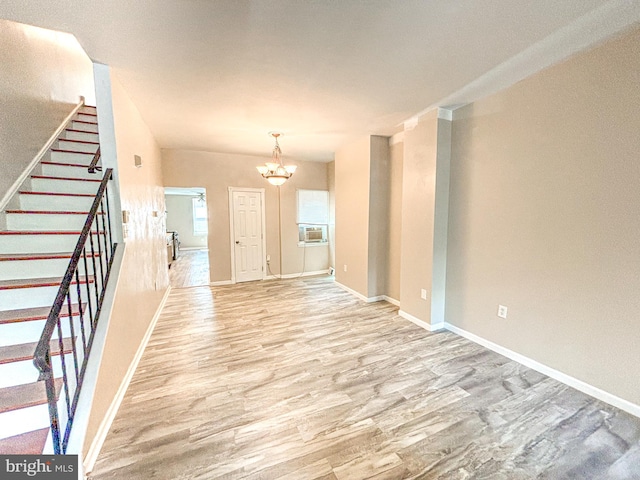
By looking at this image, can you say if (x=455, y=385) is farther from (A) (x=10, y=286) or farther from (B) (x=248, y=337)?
(A) (x=10, y=286)

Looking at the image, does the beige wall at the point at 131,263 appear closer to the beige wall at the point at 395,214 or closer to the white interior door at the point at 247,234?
the white interior door at the point at 247,234

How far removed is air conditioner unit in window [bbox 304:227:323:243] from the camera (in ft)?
20.8

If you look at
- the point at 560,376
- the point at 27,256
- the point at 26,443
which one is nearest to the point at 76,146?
the point at 27,256

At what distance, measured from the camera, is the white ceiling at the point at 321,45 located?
161 cm

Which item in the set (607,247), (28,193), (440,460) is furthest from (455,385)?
(28,193)

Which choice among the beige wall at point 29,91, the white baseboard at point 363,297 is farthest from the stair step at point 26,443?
the white baseboard at point 363,297

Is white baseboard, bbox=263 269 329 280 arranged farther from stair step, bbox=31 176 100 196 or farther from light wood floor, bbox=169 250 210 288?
stair step, bbox=31 176 100 196

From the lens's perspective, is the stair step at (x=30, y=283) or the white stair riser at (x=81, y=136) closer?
the stair step at (x=30, y=283)

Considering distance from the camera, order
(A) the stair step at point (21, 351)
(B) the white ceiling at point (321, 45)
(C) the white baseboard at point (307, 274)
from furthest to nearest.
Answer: (C) the white baseboard at point (307, 274)
(B) the white ceiling at point (321, 45)
(A) the stair step at point (21, 351)

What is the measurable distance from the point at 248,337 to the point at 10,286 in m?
2.07

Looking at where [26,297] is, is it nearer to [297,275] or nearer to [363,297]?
[363,297]

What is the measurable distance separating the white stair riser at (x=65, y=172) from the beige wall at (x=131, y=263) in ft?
1.54

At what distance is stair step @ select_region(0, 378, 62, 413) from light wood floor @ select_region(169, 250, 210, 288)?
159 inches

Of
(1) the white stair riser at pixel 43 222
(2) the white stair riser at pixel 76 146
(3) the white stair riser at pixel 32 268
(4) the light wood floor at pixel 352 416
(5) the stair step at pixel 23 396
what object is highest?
(2) the white stair riser at pixel 76 146
